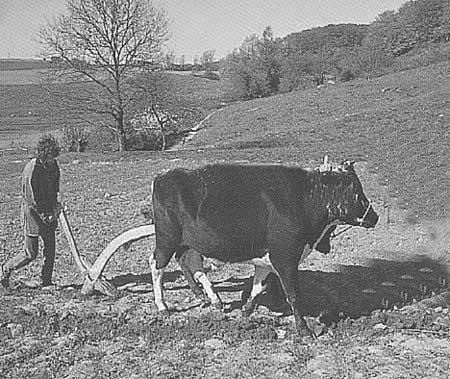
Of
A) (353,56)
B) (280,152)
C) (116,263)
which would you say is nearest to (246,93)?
(353,56)

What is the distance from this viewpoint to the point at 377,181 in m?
16.0

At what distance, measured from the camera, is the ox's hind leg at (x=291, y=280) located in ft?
22.7

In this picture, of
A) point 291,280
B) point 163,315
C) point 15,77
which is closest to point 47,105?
point 163,315

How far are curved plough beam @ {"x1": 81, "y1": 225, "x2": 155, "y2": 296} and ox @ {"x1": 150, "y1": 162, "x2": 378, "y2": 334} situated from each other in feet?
3.69

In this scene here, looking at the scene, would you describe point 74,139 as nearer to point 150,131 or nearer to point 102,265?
point 150,131

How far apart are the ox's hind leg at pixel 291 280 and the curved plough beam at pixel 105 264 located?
1.98m

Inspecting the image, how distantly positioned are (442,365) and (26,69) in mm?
65335

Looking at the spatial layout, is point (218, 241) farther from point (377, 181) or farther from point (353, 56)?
point (353, 56)

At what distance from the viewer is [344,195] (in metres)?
6.94

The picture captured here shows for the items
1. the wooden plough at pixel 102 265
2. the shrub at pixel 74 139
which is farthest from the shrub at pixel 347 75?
the wooden plough at pixel 102 265

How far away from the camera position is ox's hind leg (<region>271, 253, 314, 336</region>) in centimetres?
691

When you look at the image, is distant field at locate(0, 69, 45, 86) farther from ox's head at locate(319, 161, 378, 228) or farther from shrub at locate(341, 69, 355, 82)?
ox's head at locate(319, 161, 378, 228)

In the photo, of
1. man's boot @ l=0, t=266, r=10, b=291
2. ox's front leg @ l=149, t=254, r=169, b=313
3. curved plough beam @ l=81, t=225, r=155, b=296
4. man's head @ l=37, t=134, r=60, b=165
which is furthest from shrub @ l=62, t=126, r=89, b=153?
ox's front leg @ l=149, t=254, r=169, b=313

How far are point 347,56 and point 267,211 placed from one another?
190 feet
